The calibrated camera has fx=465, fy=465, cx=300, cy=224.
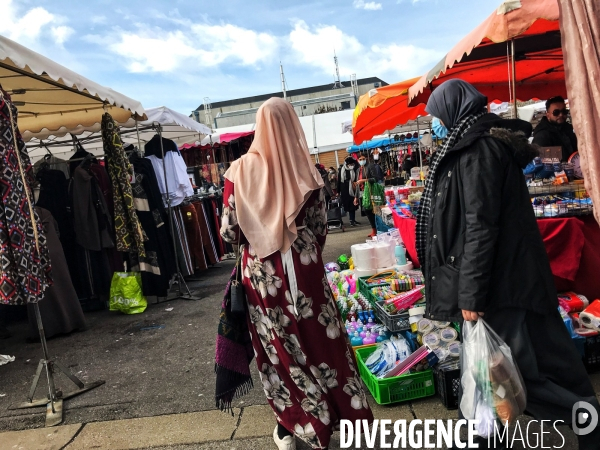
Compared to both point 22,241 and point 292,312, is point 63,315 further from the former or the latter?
point 292,312

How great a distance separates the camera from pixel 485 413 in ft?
7.02

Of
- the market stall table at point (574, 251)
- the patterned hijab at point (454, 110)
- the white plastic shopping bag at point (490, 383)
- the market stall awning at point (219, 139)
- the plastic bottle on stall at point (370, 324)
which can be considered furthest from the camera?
the market stall awning at point (219, 139)

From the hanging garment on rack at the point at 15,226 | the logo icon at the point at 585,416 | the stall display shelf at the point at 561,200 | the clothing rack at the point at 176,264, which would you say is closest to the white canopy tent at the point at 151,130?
the clothing rack at the point at 176,264

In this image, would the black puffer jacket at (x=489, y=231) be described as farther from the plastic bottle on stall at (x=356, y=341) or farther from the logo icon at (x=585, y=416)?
the plastic bottle on stall at (x=356, y=341)

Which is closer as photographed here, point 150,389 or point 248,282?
point 248,282

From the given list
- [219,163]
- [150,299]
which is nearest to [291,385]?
[150,299]

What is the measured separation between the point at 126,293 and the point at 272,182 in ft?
15.2

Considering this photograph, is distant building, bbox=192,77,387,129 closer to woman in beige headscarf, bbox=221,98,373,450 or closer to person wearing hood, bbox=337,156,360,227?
person wearing hood, bbox=337,156,360,227

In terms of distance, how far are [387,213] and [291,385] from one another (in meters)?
5.60

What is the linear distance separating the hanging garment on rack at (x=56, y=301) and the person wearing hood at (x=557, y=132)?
19.3ft

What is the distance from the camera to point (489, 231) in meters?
2.16

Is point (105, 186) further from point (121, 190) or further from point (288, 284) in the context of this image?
point (288, 284)

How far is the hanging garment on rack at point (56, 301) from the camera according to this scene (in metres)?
5.62

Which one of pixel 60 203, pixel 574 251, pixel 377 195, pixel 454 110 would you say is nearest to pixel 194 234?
pixel 60 203
